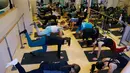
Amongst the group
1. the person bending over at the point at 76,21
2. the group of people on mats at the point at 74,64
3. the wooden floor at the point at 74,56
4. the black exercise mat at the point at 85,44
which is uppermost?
the person bending over at the point at 76,21

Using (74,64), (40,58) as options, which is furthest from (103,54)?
(40,58)

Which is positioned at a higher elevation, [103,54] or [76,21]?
[76,21]

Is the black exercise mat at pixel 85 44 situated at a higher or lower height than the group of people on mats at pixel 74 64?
lower

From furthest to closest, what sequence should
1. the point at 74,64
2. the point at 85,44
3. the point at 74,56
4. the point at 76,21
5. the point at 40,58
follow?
the point at 76,21 → the point at 85,44 → the point at 74,56 → the point at 40,58 → the point at 74,64

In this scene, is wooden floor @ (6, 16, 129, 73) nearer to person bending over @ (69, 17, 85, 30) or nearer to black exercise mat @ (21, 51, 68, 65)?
black exercise mat @ (21, 51, 68, 65)

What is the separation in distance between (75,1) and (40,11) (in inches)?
110

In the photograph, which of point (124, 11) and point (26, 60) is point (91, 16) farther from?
point (26, 60)

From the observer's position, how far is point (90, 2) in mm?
7402

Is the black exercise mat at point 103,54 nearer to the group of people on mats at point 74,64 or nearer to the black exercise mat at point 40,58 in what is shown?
the group of people on mats at point 74,64

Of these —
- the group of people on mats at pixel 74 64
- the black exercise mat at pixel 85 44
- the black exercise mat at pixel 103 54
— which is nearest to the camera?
the group of people on mats at pixel 74 64

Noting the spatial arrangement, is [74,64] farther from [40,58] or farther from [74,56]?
[40,58]

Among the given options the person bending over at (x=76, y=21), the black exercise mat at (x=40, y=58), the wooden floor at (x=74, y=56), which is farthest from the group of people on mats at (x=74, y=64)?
the wooden floor at (x=74, y=56)

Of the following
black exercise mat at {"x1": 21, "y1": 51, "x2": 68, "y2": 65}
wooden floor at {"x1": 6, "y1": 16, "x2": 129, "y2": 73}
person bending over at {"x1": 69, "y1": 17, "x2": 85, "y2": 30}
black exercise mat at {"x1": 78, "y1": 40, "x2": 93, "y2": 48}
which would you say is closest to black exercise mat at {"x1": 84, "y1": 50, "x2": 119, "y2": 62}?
wooden floor at {"x1": 6, "y1": 16, "x2": 129, "y2": 73}

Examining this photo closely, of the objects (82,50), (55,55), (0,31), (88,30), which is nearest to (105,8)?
(88,30)
